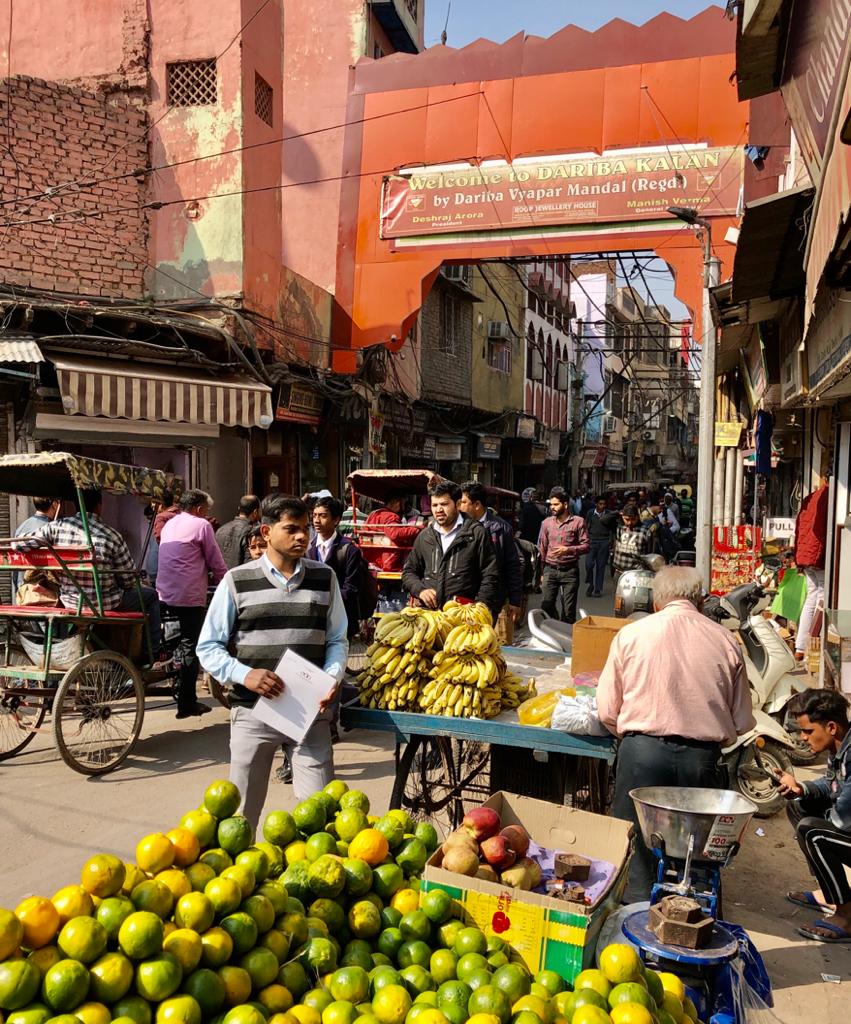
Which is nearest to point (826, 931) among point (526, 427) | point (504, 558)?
point (504, 558)

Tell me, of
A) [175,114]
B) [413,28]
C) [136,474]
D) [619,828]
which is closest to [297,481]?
[175,114]

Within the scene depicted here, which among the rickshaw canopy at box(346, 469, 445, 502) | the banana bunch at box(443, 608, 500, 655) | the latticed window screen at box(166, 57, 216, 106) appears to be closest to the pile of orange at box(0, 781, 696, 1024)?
the banana bunch at box(443, 608, 500, 655)

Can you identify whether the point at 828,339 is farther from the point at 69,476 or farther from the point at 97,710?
the point at 97,710

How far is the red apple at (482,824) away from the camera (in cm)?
298

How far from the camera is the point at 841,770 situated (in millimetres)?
3971

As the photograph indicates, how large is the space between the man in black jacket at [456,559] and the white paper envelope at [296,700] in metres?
2.49

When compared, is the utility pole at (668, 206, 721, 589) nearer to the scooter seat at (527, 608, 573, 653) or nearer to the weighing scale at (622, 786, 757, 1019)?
the scooter seat at (527, 608, 573, 653)

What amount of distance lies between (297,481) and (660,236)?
297 inches

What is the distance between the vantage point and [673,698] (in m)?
3.55

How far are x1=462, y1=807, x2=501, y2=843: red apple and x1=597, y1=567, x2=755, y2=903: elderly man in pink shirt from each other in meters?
0.85

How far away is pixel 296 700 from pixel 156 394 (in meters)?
8.39

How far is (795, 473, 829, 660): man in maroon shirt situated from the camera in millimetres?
8711

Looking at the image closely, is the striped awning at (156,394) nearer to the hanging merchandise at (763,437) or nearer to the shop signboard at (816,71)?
the hanging merchandise at (763,437)

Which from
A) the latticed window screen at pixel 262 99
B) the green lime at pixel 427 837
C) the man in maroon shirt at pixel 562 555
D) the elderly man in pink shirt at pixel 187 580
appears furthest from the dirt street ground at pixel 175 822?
the latticed window screen at pixel 262 99
